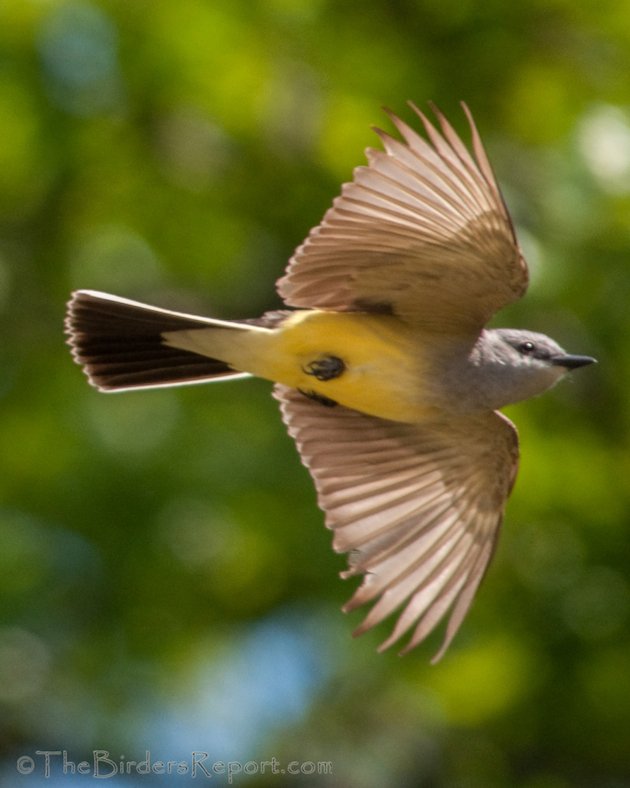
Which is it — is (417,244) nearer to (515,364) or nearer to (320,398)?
(515,364)

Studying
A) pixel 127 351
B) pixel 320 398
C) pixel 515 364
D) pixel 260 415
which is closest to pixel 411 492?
pixel 320 398

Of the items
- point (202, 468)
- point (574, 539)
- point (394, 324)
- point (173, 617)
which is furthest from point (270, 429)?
point (394, 324)

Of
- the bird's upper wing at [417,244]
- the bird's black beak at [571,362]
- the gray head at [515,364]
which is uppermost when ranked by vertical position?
the bird's upper wing at [417,244]

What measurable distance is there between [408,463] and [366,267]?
0.90 meters

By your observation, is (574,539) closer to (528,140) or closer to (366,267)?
(528,140)

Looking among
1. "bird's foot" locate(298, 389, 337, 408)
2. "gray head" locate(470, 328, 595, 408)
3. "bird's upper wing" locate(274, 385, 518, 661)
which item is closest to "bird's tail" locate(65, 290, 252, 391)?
"bird's foot" locate(298, 389, 337, 408)

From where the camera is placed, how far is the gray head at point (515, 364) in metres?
4.60

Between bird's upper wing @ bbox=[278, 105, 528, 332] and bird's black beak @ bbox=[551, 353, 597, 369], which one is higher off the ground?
bird's upper wing @ bbox=[278, 105, 528, 332]

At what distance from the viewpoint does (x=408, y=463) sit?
16.7 ft

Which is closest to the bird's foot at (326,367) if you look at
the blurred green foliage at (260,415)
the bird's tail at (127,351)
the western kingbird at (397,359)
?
the western kingbird at (397,359)

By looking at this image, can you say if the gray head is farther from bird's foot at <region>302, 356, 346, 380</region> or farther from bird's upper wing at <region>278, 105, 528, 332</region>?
bird's foot at <region>302, 356, 346, 380</region>

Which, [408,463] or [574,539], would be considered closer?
[408,463]

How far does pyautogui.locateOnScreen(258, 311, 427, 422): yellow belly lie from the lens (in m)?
4.52

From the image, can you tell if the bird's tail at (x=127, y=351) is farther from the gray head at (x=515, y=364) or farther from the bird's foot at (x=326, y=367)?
the gray head at (x=515, y=364)
